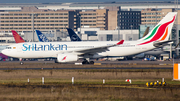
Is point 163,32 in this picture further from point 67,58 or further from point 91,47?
point 67,58

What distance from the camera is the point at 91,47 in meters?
59.5

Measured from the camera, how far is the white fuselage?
58.7 meters

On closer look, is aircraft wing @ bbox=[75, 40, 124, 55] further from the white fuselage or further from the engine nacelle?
the engine nacelle

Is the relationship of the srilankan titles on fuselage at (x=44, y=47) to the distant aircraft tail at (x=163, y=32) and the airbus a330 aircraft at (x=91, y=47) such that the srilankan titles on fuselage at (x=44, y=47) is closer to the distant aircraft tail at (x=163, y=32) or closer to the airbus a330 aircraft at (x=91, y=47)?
the airbus a330 aircraft at (x=91, y=47)

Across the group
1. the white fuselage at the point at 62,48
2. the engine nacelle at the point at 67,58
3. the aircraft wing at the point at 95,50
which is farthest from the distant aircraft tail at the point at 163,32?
the engine nacelle at the point at 67,58

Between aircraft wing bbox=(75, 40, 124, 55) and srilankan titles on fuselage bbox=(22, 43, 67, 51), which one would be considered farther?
srilankan titles on fuselage bbox=(22, 43, 67, 51)

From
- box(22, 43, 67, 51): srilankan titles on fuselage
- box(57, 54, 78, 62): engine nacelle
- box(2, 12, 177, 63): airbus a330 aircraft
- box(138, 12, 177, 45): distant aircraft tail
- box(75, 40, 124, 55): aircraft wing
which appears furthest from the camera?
box(138, 12, 177, 45): distant aircraft tail

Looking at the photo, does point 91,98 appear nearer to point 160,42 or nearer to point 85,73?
point 85,73

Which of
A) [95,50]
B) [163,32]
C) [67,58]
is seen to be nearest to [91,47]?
[95,50]

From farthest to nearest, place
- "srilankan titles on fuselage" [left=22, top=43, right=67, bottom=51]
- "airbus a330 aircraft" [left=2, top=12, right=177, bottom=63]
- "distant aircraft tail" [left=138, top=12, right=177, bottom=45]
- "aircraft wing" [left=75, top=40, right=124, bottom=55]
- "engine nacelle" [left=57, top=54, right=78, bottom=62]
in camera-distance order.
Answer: "distant aircraft tail" [left=138, top=12, right=177, bottom=45] → "srilankan titles on fuselage" [left=22, top=43, right=67, bottom=51] → "airbus a330 aircraft" [left=2, top=12, right=177, bottom=63] → "aircraft wing" [left=75, top=40, right=124, bottom=55] → "engine nacelle" [left=57, top=54, right=78, bottom=62]

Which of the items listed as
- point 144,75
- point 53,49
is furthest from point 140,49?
point 144,75

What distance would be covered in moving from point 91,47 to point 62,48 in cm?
547

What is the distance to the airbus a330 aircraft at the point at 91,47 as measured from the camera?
191 ft

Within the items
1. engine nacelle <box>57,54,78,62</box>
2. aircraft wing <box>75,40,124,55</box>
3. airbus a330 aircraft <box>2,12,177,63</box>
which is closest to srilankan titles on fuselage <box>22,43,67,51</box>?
airbus a330 aircraft <box>2,12,177,63</box>
